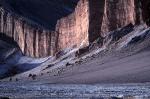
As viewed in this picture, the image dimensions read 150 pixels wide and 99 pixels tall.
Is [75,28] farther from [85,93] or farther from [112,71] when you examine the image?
[85,93]

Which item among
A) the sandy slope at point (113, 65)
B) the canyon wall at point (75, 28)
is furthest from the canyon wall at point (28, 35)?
the sandy slope at point (113, 65)

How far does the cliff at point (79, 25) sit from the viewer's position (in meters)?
103

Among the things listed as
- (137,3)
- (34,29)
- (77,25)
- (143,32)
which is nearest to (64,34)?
(77,25)

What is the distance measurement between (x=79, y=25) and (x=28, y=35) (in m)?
33.2

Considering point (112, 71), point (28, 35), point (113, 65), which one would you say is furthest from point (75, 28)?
point (112, 71)

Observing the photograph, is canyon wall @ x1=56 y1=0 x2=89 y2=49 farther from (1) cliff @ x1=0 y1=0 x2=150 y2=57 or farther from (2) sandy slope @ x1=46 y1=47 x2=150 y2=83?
(2) sandy slope @ x1=46 y1=47 x2=150 y2=83

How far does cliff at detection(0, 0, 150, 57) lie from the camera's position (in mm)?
102562

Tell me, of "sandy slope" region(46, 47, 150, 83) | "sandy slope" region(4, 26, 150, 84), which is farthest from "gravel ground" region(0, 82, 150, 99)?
"sandy slope" region(4, 26, 150, 84)

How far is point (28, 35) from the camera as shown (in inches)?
5974

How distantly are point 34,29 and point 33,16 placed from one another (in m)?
37.6

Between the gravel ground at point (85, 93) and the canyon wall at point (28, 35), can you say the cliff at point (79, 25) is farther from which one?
the gravel ground at point (85, 93)

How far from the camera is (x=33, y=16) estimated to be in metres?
185

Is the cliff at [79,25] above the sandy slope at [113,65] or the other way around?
above

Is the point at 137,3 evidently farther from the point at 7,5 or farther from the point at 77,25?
the point at 7,5
